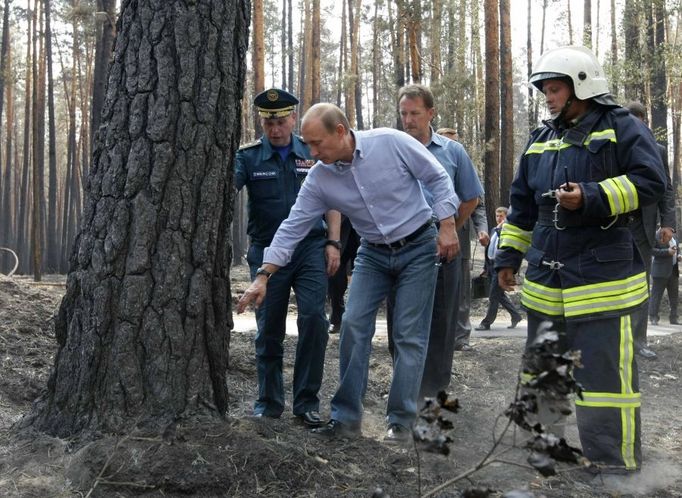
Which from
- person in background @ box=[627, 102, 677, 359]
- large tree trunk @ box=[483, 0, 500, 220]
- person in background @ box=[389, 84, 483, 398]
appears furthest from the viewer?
large tree trunk @ box=[483, 0, 500, 220]

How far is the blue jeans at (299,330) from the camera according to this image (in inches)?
193

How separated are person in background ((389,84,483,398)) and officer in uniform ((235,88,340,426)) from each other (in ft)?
2.77

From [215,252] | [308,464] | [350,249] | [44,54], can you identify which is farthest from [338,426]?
[44,54]

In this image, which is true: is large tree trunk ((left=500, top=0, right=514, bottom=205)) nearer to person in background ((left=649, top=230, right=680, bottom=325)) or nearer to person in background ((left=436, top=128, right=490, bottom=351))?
person in background ((left=649, top=230, right=680, bottom=325))

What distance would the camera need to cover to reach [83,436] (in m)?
3.54

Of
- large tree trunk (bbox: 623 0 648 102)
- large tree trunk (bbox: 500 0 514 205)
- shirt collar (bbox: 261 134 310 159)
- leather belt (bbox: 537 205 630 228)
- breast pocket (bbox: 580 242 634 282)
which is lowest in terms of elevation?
breast pocket (bbox: 580 242 634 282)

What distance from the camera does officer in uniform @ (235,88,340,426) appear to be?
493 centimetres

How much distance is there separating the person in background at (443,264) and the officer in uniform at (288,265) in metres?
0.84

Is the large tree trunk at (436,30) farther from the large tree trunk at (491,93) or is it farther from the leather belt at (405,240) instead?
the leather belt at (405,240)

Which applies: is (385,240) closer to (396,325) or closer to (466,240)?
(396,325)

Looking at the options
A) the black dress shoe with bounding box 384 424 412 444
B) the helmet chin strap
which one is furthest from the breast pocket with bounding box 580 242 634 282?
the black dress shoe with bounding box 384 424 412 444

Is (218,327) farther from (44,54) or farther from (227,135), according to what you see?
(44,54)

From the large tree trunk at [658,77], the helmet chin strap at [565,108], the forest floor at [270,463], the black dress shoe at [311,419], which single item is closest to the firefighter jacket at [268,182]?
the black dress shoe at [311,419]

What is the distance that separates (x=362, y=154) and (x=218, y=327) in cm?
132
